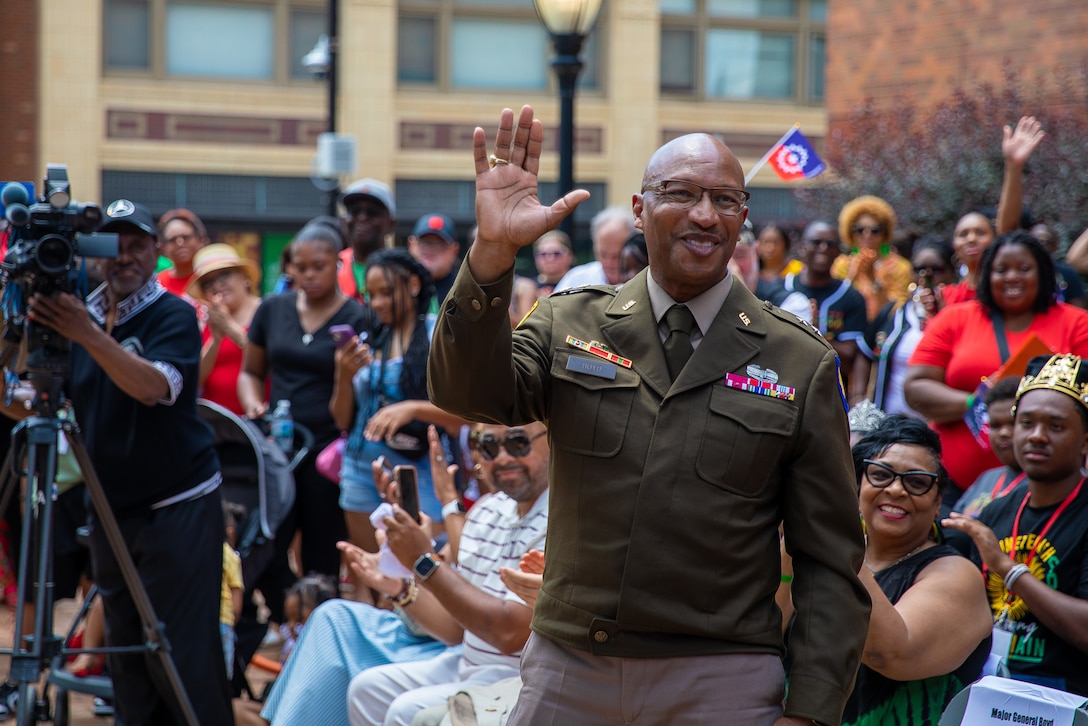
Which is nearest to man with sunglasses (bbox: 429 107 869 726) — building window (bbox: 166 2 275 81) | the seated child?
the seated child

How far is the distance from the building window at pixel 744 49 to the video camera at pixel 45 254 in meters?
18.0

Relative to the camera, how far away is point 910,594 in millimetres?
3395

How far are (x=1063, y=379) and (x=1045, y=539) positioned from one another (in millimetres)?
523

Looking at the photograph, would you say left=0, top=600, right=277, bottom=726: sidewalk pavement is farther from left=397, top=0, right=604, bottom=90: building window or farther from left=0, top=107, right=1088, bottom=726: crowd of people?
left=397, top=0, right=604, bottom=90: building window

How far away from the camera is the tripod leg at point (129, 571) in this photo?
4.45 metres

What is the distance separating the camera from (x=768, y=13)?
2228cm

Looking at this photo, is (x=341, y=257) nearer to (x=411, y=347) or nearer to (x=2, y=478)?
(x=411, y=347)

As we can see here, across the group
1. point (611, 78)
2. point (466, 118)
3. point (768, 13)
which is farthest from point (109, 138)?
point (768, 13)

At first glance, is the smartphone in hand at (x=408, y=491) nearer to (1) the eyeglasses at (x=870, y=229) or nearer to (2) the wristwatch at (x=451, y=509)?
(2) the wristwatch at (x=451, y=509)

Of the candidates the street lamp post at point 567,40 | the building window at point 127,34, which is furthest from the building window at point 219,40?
the street lamp post at point 567,40

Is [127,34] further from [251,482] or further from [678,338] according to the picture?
[678,338]

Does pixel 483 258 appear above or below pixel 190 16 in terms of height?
below

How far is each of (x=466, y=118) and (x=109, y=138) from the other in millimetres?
5279

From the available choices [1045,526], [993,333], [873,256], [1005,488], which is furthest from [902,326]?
[1045,526]
